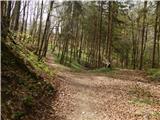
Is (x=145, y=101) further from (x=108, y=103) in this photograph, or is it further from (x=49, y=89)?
(x=49, y=89)

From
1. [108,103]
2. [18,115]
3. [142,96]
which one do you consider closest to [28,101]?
[18,115]

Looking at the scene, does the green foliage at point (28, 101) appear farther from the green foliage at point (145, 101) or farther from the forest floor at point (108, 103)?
the green foliage at point (145, 101)

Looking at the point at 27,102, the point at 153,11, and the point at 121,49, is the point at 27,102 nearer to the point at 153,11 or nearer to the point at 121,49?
the point at 153,11

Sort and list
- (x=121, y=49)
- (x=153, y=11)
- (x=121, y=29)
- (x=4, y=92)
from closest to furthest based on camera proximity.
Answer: (x=4, y=92), (x=153, y=11), (x=121, y=29), (x=121, y=49)

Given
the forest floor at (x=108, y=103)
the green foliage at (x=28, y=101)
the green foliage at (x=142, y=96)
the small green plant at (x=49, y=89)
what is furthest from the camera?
the green foliage at (x=142, y=96)

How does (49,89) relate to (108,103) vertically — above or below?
above

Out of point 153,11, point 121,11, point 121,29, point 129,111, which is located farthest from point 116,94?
point 121,29

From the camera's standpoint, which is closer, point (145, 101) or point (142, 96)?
point (145, 101)

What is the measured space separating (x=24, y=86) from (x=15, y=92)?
1.26 meters

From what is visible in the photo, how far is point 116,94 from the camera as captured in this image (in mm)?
17469

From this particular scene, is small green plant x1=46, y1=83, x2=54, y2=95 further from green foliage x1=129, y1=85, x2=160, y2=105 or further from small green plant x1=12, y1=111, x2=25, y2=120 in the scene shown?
small green plant x1=12, y1=111, x2=25, y2=120

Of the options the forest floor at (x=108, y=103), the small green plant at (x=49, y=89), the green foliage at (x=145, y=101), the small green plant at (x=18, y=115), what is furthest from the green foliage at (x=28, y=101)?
the green foliage at (x=145, y=101)

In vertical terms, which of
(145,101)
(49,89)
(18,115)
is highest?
(49,89)

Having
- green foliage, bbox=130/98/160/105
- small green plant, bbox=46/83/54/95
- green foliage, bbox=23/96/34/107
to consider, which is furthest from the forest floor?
green foliage, bbox=23/96/34/107
